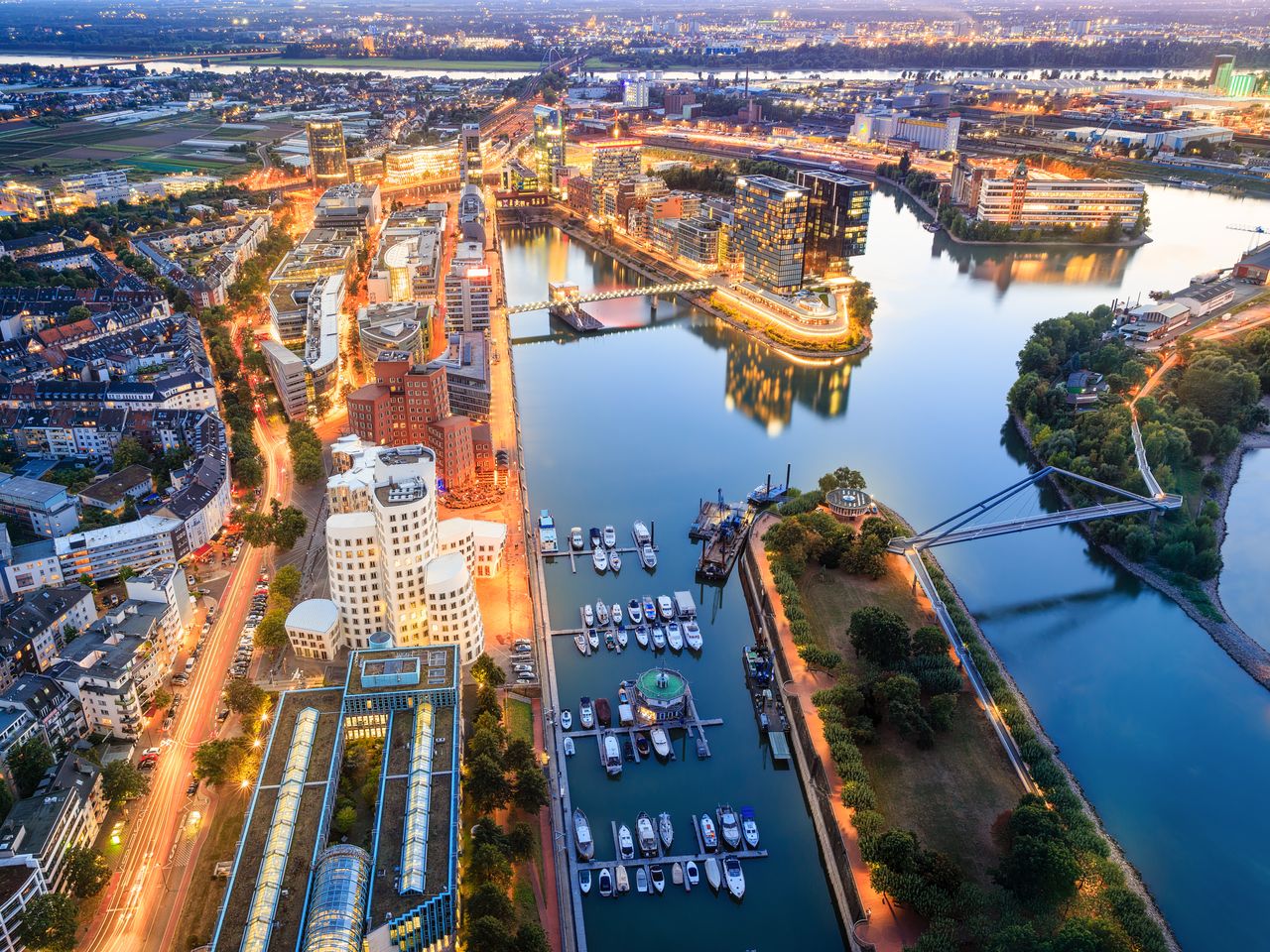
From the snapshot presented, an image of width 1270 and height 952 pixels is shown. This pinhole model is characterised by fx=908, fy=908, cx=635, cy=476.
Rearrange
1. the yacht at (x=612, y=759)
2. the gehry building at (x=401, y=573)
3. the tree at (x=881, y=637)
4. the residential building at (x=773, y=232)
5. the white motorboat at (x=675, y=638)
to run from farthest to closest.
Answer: the residential building at (x=773, y=232) < the white motorboat at (x=675, y=638) < the tree at (x=881, y=637) < the gehry building at (x=401, y=573) < the yacht at (x=612, y=759)

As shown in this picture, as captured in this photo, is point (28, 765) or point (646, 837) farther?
point (646, 837)

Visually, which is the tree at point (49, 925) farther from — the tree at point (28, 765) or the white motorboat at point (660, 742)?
the white motorboat at point (660, 742)

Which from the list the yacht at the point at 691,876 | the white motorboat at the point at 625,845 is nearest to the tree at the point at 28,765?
the white motorboat at the point at 625,845

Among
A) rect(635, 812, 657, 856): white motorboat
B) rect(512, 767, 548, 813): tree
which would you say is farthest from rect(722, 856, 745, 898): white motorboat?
rect(512, 767, 548, 813): tree

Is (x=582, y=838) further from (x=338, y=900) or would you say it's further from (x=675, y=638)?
(x=675, y=638)

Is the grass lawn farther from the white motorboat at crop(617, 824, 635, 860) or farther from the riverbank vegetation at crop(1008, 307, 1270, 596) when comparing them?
the riverbank vegetation at crop(1008, 307, 1270, 596)

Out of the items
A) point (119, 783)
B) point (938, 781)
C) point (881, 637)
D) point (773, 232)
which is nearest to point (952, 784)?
point (938, 781)

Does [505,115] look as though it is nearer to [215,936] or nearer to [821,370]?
[821,370]
